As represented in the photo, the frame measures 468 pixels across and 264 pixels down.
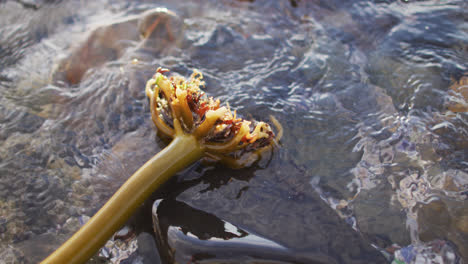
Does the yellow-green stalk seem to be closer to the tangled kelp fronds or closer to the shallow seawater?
the tangled kelp fronds

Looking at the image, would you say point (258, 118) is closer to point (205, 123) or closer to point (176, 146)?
point (205, 123)

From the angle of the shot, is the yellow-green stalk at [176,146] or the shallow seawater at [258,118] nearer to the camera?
the yellow-green stalk at [176,146]

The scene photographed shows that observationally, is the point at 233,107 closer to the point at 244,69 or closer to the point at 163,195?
the point at 244,69

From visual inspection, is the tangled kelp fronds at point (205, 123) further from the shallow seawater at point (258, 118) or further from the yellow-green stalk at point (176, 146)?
the shallow seawater at point (258, 118)

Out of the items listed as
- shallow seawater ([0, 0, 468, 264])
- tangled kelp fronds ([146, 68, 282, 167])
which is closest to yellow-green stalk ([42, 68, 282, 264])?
tangled kelp fronds ([146, 68, 282, 167])

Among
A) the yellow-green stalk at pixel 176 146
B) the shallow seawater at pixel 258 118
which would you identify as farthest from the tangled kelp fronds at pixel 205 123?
the shallow seawater at pixel 258 118

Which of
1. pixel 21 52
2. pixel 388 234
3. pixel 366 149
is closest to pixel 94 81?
pixel 21 52
